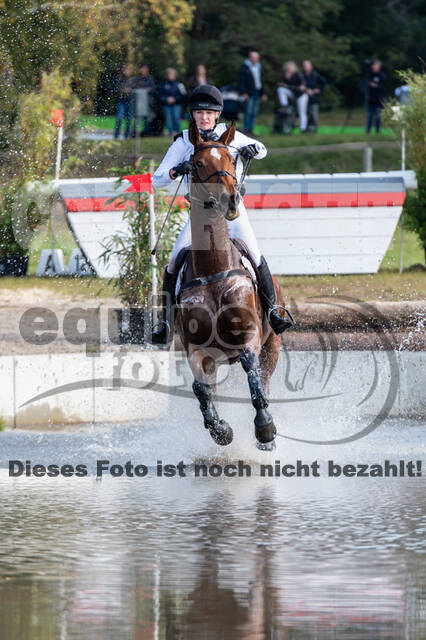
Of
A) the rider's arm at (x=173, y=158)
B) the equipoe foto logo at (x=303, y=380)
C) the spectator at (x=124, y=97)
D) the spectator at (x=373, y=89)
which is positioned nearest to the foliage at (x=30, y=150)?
the spectator at (x=124, y=97)

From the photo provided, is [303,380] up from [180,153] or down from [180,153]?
down

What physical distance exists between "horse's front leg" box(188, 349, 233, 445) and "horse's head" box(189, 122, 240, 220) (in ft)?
3.64

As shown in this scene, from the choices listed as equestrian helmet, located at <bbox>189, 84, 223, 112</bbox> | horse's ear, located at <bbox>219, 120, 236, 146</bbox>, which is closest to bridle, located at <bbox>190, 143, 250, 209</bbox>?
horse's ear, located at <bbox>219, 120, 236, 146</bbox>

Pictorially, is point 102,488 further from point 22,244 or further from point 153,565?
point 22,244

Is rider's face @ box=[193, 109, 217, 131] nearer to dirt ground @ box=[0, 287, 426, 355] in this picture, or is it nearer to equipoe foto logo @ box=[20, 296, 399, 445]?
equipoe foto logo @ box=[20, 296, 399, 445]

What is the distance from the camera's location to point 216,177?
867 centimetres

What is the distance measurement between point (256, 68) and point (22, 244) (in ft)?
45.2

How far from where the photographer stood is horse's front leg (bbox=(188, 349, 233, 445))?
29.9 feet

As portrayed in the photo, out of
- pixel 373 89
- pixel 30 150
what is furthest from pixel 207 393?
pixel 373 89

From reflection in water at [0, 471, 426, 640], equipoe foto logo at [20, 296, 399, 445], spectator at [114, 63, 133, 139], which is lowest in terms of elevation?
reflection in water at [0, 471, 426, 640]

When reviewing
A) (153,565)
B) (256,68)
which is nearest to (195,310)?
(153,565)

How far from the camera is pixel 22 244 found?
19469 mm

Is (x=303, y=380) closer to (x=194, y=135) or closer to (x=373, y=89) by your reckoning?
(x=194, y=135)

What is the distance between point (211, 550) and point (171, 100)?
24.5 metres
